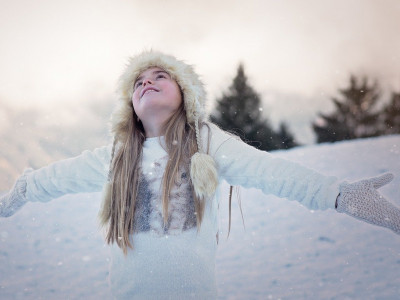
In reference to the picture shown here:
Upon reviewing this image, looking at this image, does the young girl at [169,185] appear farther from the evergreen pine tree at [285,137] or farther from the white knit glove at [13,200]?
the evergreen pine tree at [285,137]

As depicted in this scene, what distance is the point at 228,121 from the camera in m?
10.6

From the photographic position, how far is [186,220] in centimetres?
163

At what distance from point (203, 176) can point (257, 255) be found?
1.88m

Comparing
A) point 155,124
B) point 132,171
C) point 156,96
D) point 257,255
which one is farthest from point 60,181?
point 257,255

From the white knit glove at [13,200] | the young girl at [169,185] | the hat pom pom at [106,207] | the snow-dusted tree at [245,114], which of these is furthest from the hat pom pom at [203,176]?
the snow-dusted tree at [245,114]

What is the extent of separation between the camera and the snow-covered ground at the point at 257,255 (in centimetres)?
258

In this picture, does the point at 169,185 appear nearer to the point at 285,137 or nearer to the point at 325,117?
the point at 285,137

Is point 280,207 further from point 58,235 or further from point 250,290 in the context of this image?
point 58,235

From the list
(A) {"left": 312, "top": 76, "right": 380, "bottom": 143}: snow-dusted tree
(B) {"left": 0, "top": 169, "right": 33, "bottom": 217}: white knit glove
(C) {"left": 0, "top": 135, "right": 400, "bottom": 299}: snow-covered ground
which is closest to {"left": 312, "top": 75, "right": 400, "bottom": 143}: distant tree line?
(A) {"left": 312, "top": 76, "right": 380, "bottom": 143}: snow-dusted tree

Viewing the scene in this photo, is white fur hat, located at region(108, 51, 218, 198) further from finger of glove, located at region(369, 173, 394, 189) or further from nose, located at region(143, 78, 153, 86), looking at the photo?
finger of glove, located at region(369, 173, 394, 189)

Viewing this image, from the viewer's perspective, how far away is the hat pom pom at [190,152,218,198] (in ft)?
5.18

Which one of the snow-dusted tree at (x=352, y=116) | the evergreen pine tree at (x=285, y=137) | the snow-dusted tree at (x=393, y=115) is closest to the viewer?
the snow-dusted tree at (x=393, y=115)

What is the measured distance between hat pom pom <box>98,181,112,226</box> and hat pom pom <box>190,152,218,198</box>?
1.90ft

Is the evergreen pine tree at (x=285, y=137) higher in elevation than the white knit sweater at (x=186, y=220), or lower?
higher
